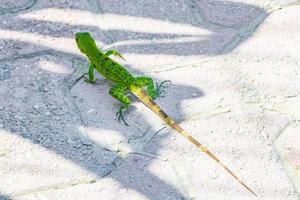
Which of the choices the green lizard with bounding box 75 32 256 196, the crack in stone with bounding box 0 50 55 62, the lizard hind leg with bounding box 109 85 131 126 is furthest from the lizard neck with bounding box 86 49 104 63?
the crack in stone with bounding box 0 50 55 62

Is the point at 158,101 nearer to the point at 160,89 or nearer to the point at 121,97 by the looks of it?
the point at 160,89

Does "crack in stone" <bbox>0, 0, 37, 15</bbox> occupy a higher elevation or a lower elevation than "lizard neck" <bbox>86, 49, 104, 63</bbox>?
lower

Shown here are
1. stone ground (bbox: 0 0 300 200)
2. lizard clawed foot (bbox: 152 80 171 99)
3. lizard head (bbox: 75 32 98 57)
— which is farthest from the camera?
lizard head (bbox: 75 32 98 57)

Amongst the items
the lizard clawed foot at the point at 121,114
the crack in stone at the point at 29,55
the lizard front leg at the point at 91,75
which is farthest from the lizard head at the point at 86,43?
the lizard clawed foot at the point at 121,114

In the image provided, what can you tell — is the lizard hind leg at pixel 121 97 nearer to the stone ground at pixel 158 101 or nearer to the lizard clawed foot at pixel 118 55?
the stone ground at pixel 158 101

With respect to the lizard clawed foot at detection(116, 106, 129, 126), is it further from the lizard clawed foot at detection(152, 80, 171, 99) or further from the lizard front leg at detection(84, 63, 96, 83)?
the lizard front leg at detection(84, 63, 96, 83)

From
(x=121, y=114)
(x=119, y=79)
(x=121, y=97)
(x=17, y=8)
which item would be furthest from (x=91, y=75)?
(x=17, y=8)

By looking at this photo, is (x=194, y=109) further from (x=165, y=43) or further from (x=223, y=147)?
(x=165, y=43)
